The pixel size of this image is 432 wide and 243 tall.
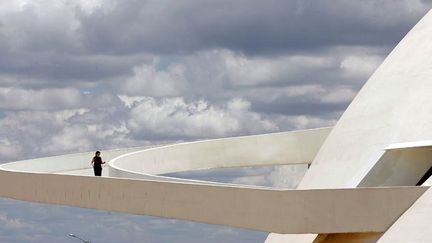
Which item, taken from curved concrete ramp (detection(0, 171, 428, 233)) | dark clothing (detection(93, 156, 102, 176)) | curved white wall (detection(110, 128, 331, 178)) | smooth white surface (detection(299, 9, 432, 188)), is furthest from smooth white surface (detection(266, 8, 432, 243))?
curved white wall (detection(110, 128, 331, 178))

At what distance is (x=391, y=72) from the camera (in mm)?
33812

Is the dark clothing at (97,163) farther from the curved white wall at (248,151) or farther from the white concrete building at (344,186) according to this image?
the curved white wall at (248,151)

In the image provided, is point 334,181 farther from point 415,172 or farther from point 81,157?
point 81,157

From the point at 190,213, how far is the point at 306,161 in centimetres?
1587

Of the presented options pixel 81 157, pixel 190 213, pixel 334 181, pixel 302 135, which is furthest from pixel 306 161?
pixel 190 213

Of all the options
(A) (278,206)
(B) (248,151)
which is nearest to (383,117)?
(A) (278,206)

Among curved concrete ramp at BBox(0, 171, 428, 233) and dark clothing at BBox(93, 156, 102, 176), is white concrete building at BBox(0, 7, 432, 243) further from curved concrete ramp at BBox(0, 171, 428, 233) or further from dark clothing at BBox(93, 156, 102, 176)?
dark clothing at BBox(93, 156, 102, 176)

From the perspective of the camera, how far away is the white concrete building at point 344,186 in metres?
26.8

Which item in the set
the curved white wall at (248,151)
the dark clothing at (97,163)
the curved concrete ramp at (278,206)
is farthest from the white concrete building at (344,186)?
the curved white wall at (248,151)

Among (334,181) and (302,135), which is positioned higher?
(302,135)

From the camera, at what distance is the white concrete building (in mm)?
26812

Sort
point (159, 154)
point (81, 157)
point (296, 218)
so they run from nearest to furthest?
1. point (296, 218)
2. point (159, 154)
3. point (81, 157)

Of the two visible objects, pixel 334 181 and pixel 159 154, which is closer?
pixel 334 181

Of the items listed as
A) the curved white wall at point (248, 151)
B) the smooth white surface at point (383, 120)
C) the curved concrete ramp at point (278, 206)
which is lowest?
the curved concrete ramp at point (278, 206)
